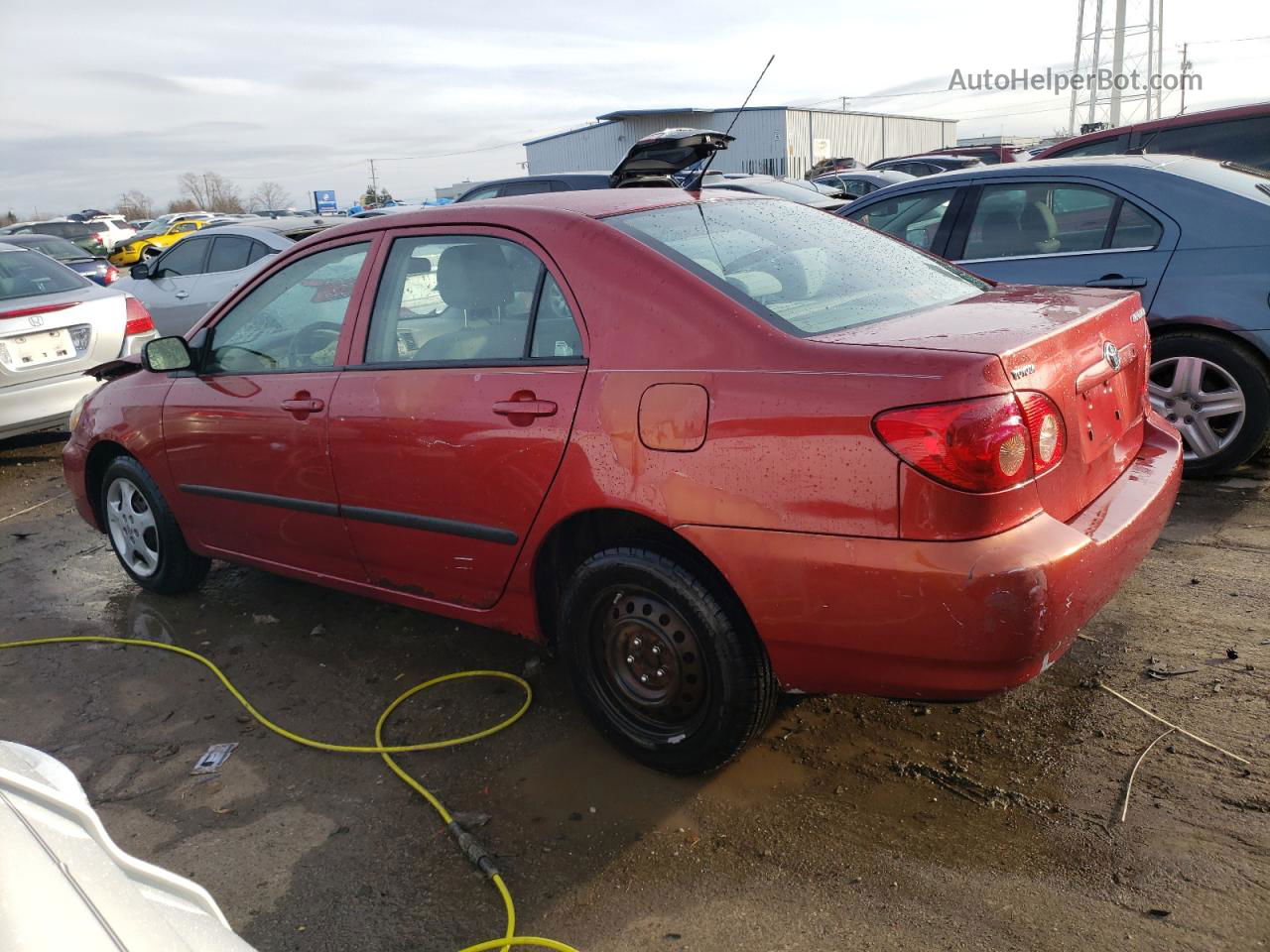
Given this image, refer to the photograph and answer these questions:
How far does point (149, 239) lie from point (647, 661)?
3312 cm

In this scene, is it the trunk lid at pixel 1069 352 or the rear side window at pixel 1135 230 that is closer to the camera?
the trunk lid at pixel 1069 352

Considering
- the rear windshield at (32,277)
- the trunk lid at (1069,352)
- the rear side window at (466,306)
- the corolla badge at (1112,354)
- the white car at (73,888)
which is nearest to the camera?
the white car at (73,888)

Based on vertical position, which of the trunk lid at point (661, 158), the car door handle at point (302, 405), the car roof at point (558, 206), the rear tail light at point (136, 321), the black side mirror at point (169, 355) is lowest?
the rear tail light at point (136, 321)

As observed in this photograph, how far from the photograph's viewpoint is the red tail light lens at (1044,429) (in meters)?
2.41

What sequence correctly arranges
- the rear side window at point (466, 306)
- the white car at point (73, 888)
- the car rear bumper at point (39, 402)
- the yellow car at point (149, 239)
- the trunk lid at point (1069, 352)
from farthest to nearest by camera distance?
the yellow car at point (149, 239) → the car rear bumper at point (39, 402) → the rear side window at point (466, 306) → the trunk lid at point (1069, 352) → the white car at point (73, 888)

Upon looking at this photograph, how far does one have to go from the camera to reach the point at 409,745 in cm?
330

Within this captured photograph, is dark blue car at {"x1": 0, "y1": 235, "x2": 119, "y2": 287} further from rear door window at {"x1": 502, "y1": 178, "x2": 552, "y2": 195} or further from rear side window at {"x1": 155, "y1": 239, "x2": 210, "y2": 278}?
rear door window at {"x1": 502, "y1": 178, "x2": 552, "y2": 195}

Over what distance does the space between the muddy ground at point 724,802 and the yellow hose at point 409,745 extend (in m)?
0.04

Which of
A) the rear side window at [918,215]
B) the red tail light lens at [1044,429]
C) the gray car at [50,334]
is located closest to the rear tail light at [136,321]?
the gray car at [50,334]

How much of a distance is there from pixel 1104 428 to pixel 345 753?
2510mm

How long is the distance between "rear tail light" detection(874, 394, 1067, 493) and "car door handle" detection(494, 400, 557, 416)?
39.3 inches

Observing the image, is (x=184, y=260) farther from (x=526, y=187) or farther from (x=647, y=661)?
(x=647, y=661)

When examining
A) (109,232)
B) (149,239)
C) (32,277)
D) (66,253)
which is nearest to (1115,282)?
(32,277)

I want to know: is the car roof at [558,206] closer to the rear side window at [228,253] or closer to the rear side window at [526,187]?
the rear side window at [228,253]
